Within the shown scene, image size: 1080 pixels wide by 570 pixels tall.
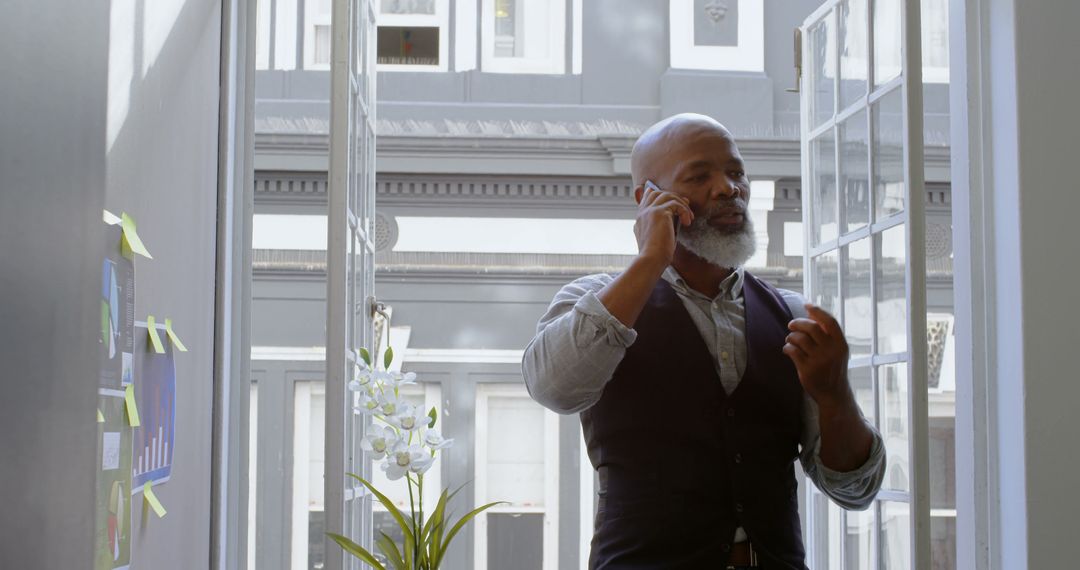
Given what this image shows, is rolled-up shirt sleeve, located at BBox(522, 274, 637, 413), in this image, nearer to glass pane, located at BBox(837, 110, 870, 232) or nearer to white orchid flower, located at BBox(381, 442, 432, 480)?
white orchid flower, located at BBox(381, 442, 432, 480)

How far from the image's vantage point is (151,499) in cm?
158

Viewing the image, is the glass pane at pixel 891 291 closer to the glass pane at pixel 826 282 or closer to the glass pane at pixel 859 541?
the glass pane at pixel 826 282

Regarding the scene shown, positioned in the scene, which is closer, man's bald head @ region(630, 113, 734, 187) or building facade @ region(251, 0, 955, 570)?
man's bald head @ region(630, 113, 734, 187)

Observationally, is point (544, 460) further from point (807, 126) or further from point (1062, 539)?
point (1062, 539)

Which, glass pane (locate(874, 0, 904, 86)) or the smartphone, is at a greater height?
glass pane (locate(874, 0, 904, 86))

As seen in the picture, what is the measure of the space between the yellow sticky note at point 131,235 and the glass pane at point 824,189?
1824 millimetres

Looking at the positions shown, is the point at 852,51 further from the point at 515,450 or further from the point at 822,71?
the point at 515,450

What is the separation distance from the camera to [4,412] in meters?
1.04

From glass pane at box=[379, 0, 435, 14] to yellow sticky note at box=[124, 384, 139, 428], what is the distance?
15.5 ft

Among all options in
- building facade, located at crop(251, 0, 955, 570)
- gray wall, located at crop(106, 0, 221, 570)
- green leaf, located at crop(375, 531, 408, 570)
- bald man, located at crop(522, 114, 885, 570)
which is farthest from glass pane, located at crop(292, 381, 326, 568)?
bald man, located at crop(522, 114, 885, 570)

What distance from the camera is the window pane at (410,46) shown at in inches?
233

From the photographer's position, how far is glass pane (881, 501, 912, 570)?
2.56 meters

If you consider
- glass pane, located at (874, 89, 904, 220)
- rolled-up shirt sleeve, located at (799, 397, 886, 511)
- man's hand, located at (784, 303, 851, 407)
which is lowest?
rolled-up shirt sleeve, located at (799, 397, 886, 511)

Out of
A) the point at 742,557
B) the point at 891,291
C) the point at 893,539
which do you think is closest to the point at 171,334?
the point at 742,557
